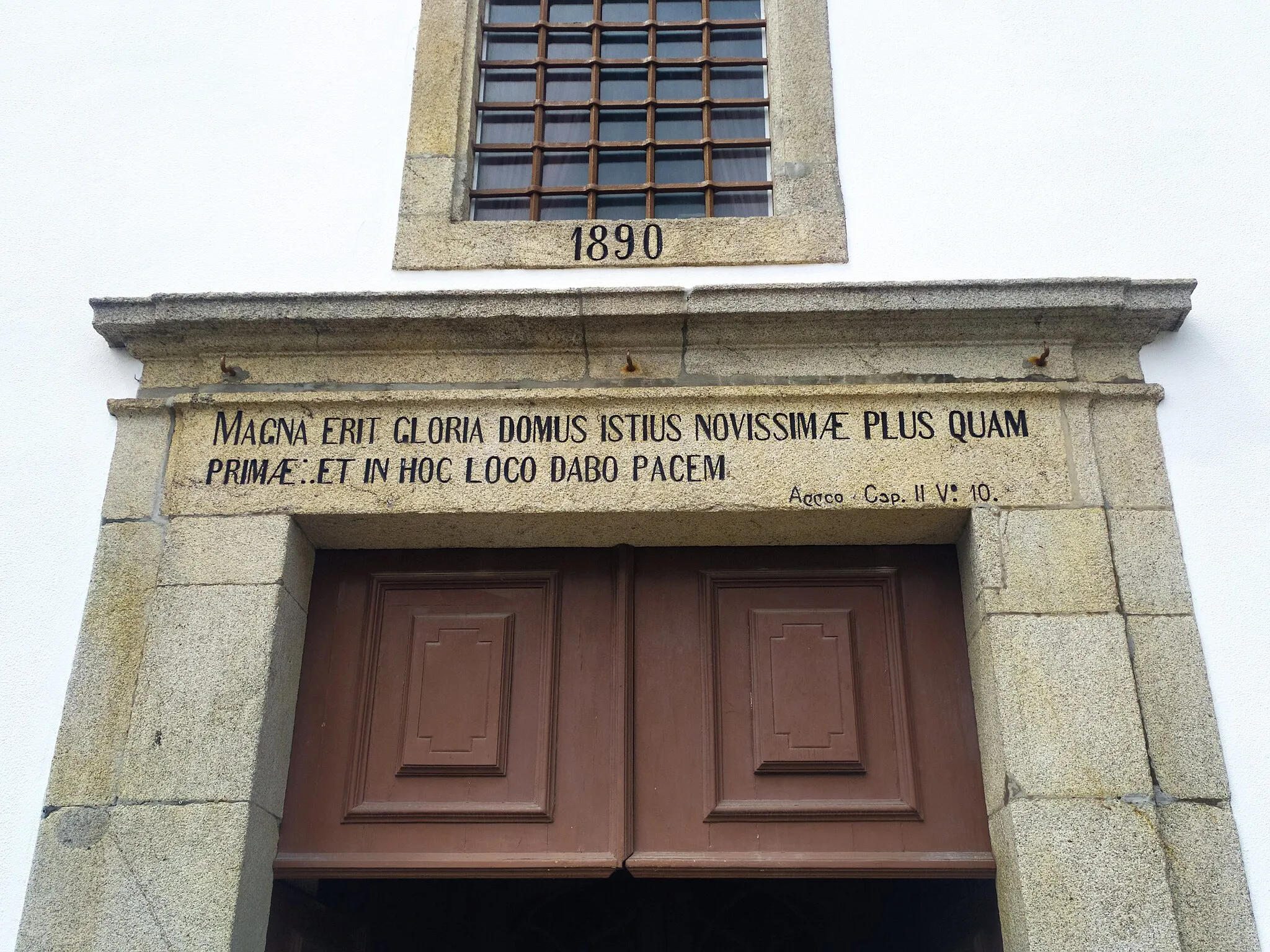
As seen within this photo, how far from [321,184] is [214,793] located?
6.59 ft

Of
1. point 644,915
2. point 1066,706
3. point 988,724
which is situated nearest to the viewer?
point 1066,706

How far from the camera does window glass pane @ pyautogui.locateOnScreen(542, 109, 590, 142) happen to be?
13.7 ft

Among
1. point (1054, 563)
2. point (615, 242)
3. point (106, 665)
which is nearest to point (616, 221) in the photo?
point (615, 242)

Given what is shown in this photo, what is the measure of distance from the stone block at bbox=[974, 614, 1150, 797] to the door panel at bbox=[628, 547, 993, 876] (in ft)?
0.95

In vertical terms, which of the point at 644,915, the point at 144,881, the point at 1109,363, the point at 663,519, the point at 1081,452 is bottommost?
the point at 144,881

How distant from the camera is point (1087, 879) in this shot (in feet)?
9.56

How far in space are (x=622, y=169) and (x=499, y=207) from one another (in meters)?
0.46

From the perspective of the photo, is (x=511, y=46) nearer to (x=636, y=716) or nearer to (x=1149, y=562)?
(x=636, y=716)

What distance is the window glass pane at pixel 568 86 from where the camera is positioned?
13.9 ft

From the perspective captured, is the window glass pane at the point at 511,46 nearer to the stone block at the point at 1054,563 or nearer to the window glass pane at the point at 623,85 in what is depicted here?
the window glass pane at the point at 623,85

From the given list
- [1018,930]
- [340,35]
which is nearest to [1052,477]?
[1018,930]

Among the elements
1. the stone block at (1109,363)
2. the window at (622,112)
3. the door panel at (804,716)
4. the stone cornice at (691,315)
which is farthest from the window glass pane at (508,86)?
the stone block at (1109,363)

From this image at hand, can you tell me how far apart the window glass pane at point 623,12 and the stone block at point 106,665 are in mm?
2484

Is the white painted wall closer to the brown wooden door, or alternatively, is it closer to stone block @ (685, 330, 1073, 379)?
stone block @ (685, 330, 1073, 379)
